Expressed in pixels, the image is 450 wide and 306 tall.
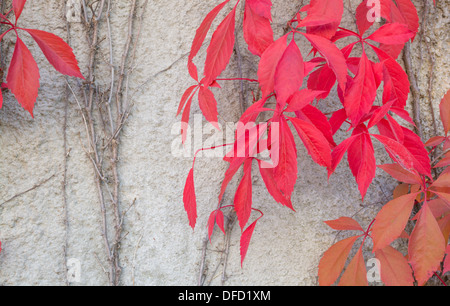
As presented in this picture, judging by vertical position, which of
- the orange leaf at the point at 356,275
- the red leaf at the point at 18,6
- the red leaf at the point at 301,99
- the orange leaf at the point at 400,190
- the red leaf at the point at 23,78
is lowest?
the orange leaf at the point at 356,275

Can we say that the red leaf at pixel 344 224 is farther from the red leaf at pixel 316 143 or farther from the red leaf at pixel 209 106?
the red leaf at pixel 209 106

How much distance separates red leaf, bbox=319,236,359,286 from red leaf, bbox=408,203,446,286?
6.6 inches

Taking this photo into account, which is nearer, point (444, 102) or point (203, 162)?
point (444, 102)

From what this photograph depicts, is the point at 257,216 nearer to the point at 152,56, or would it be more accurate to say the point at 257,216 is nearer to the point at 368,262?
the point at 368,262

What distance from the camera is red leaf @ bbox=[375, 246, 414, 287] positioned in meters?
0.82

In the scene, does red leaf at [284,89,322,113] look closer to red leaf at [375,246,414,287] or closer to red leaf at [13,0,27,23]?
red leaf at [375,246,414,287]

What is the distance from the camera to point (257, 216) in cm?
109

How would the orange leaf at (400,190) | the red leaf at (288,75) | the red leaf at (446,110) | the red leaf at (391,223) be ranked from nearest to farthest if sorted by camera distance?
the red leaf at (288,75)
the red leaf at (391,223)
the red leaf at (446,110)
the orange leaf at (400,190)

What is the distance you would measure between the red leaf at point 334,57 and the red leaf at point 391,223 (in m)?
0.32

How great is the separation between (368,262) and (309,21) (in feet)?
2.65

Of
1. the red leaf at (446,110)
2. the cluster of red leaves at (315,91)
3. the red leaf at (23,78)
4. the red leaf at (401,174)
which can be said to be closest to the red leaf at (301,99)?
the cluster of red leaves at (315,91)

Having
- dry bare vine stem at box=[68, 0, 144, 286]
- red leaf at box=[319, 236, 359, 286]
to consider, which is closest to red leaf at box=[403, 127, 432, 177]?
red leaf at box=[319, 236, 359, 286]

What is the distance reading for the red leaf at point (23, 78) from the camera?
33.2 inches
